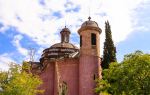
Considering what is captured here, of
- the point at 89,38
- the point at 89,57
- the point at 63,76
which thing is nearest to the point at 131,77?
the point at 89,57

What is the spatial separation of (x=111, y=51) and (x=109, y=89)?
16.2m

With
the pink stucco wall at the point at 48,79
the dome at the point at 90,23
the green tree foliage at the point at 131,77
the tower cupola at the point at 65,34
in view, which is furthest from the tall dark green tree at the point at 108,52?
the green tree foliage at the point at 131,77

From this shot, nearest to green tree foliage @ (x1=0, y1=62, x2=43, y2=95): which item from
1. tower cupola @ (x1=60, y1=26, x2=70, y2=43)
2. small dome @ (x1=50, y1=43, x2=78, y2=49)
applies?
small dome @ (x1=50, y1=43, x2=78, y2=49)

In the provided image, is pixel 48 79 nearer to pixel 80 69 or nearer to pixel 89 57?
pixel 80 69

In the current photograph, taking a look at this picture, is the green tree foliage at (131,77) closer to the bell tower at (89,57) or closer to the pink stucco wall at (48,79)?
the bell tower at (89,57)

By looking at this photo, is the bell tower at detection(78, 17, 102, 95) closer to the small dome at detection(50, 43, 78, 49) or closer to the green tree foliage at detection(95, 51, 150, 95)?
the small dome at detection(50, 43, 78, 49)

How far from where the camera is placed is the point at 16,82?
35.1 meters

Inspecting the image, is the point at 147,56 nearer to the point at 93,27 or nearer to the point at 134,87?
the point at 134,87

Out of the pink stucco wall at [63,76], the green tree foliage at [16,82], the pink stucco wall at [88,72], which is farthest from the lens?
the pink stucco wall at [63,76]

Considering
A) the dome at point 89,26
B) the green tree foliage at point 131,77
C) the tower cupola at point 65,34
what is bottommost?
the green tree foliage at point 131,77

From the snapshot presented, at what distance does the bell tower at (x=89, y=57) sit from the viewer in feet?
145

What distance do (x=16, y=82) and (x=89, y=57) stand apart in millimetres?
13203

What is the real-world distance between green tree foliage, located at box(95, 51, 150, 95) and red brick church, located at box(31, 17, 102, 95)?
14830 mm

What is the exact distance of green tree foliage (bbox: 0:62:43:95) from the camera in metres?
34.7
